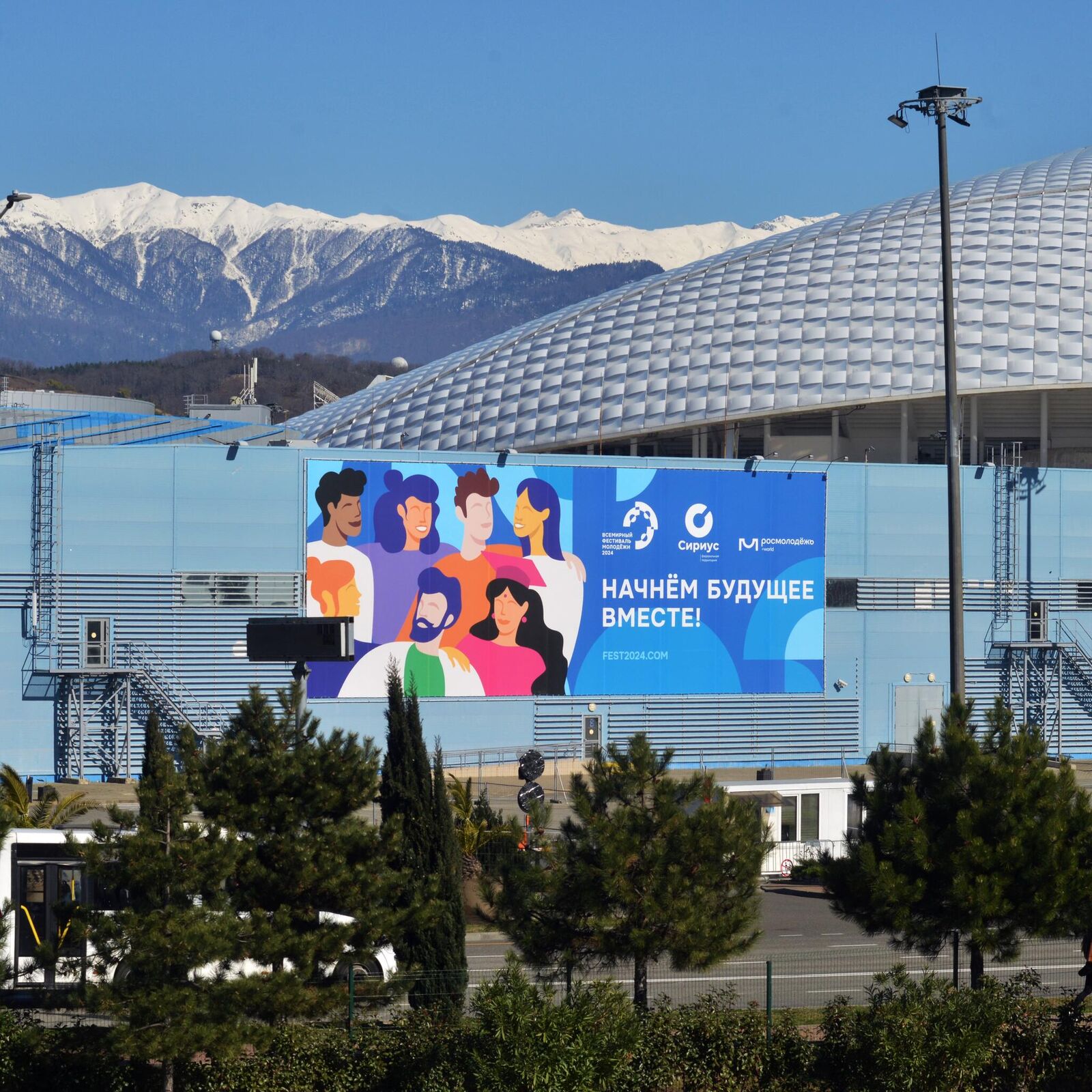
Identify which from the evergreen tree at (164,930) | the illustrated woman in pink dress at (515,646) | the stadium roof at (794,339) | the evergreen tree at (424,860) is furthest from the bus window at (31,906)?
the stadium roof at (794,339)

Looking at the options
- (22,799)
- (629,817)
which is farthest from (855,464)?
(629,817)

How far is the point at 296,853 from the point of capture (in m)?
18.2

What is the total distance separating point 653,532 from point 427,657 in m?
7.20

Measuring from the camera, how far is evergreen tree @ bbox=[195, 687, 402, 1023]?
17609 millimetres

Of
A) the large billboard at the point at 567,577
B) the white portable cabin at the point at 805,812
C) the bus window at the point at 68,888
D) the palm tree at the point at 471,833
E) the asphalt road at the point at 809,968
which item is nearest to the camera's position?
the bus window at the point at 68,888

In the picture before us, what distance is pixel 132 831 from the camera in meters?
18.2

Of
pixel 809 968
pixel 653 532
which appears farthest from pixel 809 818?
pixel 653 532

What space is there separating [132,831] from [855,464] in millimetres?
33662

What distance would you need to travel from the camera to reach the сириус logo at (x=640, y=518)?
46625 millimetres

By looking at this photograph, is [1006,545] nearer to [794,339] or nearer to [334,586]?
[794,339]

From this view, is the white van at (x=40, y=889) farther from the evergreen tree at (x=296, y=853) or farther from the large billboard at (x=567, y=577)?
the large billboard at (x=567, y=577)

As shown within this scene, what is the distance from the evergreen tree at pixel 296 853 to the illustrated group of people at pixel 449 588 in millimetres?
24980

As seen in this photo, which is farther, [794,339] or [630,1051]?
[794,339]

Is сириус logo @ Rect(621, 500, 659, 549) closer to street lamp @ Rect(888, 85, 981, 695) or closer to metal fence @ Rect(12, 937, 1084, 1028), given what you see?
street lamp @ Rect(888, 85, 981, 695)
